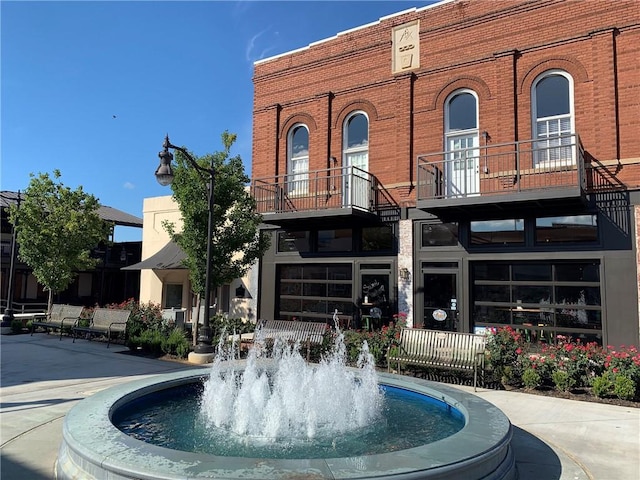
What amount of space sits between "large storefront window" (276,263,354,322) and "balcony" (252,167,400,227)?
5.14ft

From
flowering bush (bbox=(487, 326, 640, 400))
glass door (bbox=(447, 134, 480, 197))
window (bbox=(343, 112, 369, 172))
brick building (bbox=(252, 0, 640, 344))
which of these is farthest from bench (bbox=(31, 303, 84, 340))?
flowering bush (bbox=(487, 326, 640, 400))

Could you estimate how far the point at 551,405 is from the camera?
7.68 metres

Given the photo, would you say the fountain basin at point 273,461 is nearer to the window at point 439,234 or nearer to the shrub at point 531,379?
the shrub at point 531,379

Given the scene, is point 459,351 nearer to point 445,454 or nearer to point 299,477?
point 445,454

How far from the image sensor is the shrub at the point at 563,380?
8.32 meters

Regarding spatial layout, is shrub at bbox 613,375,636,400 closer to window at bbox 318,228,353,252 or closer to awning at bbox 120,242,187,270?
window at bbox 318,228,353,252

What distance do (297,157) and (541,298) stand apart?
9001 mm

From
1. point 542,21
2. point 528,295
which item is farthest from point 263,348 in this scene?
point 542,21

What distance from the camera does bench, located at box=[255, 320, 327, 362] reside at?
11.5 metres

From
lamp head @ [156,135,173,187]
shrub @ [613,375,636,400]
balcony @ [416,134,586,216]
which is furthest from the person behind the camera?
balcony @ [416,134,586,216]

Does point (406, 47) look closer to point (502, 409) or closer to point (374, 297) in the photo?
point (374, 297)

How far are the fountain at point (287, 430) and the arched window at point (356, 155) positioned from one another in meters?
7.14

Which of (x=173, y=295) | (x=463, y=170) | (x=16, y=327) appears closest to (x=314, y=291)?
(x=463, y=170)

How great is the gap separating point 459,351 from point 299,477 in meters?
6.37
